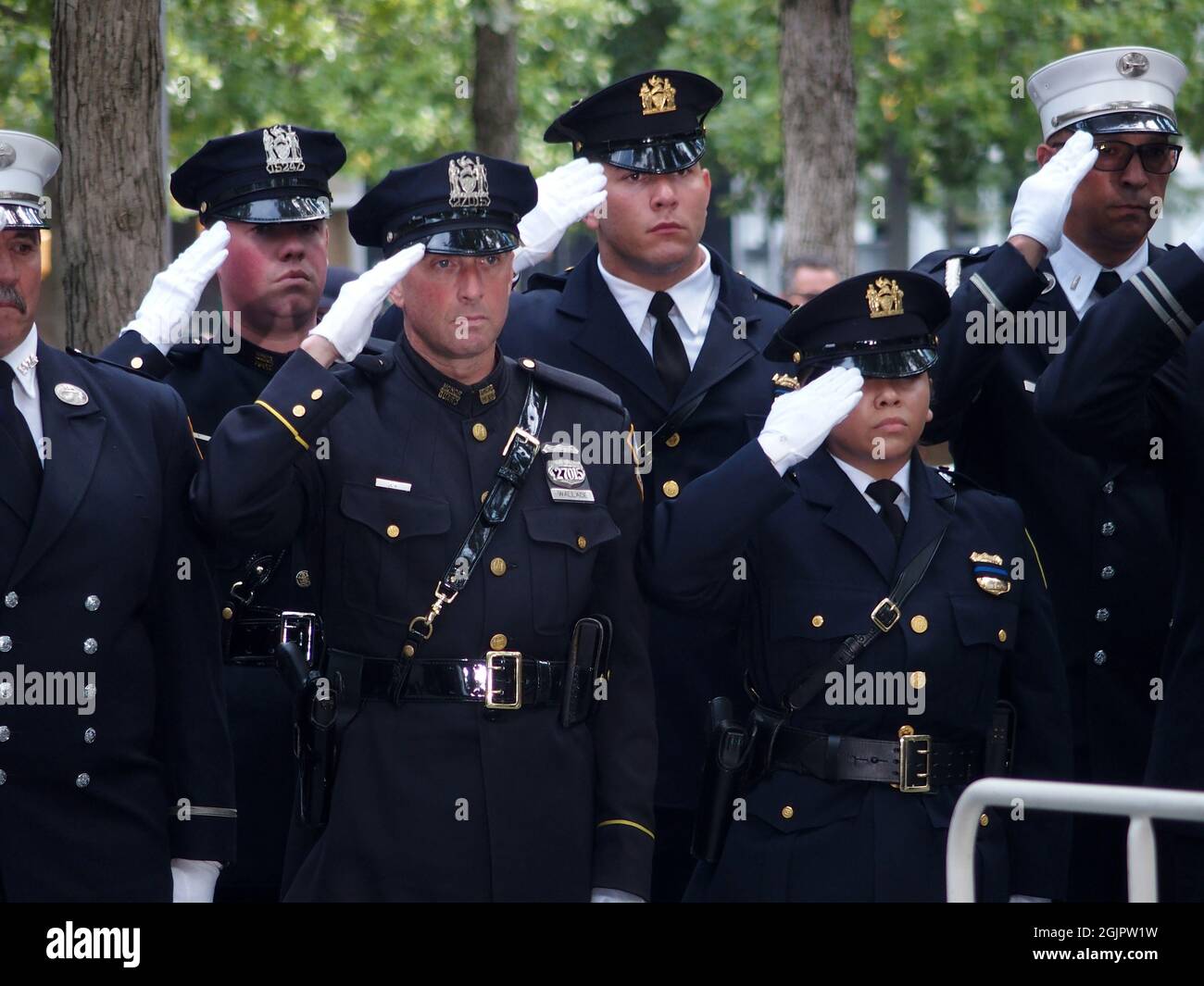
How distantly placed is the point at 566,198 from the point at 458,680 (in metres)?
1.72

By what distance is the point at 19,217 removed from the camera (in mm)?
4246

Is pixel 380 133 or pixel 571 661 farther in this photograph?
pixel 380 133

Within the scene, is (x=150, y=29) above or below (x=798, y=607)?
above

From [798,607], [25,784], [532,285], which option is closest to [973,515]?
[798,607]

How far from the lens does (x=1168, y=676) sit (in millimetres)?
4750

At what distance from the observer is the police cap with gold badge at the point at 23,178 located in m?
4.25

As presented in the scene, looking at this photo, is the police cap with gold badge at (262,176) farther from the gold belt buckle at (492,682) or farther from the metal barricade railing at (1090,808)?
the metal barricade railing at (1090,808)

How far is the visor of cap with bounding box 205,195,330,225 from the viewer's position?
524cm

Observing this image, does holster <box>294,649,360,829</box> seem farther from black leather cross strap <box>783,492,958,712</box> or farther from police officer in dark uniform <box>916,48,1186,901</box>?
police officer in dark uniform <box>916,48,1186,901</box>

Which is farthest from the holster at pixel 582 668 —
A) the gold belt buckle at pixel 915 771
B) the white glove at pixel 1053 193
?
the white glove at pixel 1053 193

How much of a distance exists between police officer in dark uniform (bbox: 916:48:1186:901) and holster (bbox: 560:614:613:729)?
1383 mm

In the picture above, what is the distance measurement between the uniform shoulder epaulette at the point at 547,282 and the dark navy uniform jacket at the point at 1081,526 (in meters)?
1.22

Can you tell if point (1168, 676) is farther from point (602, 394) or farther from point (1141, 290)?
point (602, 394)
